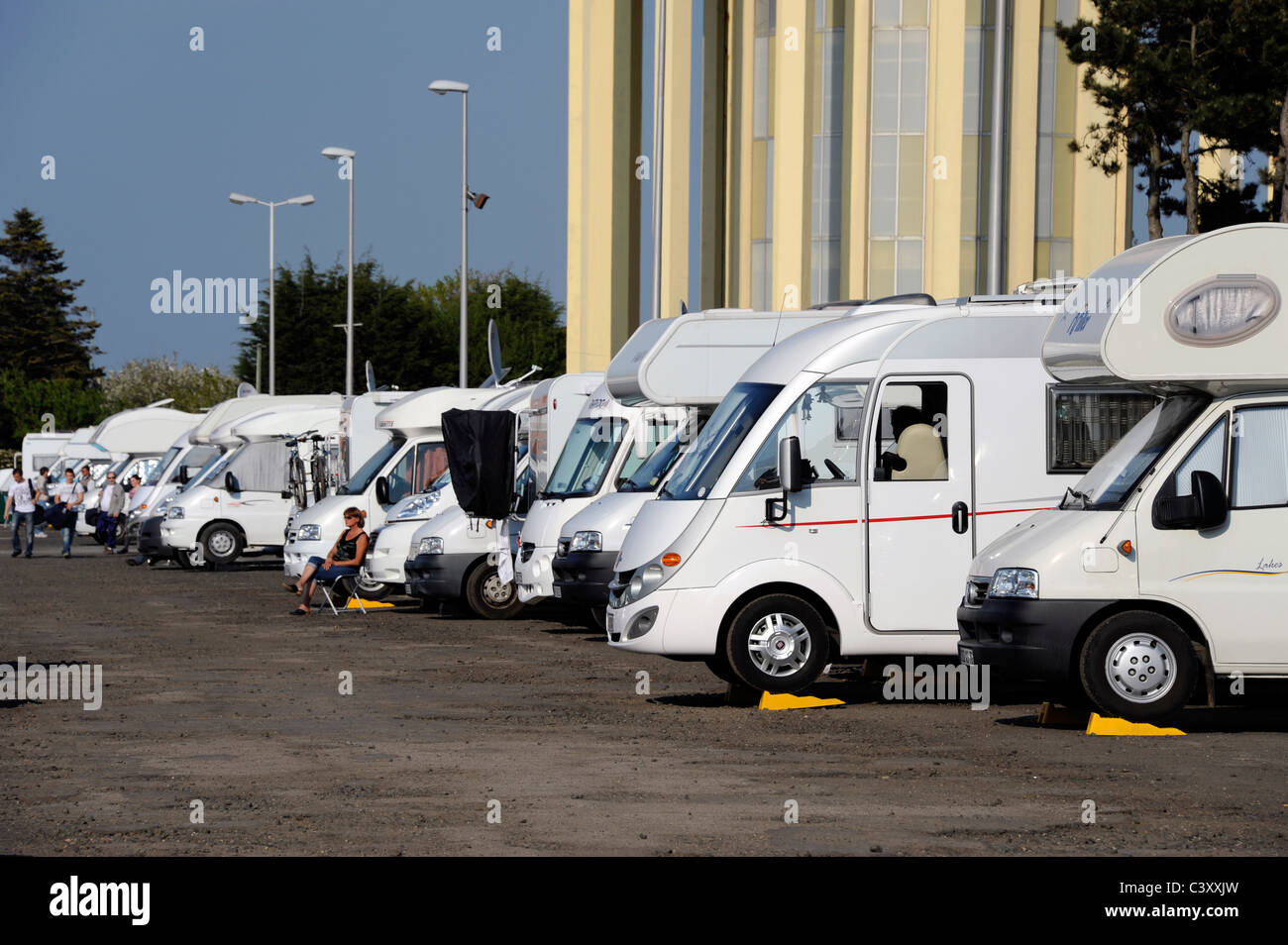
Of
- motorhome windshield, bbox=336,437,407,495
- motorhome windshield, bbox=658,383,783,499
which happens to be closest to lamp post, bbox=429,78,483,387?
motorhome windshield, bbox=336,437,407,495

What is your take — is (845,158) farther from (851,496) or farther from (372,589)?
(851,496)

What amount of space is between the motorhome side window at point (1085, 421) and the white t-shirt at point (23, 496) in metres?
28.3

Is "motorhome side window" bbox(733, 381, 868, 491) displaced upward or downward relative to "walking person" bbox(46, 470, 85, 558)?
upward

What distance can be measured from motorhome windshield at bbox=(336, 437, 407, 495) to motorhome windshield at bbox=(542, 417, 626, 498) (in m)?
5.71

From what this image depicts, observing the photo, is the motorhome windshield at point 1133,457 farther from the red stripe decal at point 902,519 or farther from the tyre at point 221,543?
the tyre at point 221,543

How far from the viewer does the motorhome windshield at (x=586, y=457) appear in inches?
809

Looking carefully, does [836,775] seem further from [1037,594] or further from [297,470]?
[297,470]

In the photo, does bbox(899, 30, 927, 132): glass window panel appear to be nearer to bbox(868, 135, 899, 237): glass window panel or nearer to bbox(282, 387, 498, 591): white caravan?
bbox(868, 135, 899, 237): glass window panel

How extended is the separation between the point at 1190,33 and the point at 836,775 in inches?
774

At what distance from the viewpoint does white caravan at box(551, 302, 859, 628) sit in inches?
712

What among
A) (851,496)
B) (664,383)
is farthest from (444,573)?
(851,496)

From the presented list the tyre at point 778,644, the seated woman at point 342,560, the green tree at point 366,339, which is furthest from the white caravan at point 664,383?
the green tree at point 366,339
